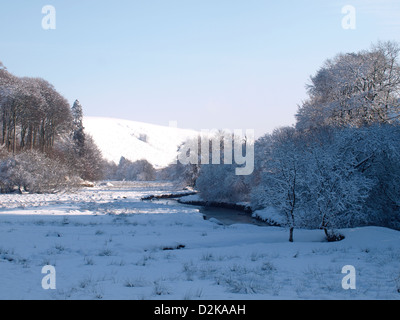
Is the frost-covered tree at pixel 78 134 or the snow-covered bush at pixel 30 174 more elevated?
the frost-covered tree at pixel 78 134

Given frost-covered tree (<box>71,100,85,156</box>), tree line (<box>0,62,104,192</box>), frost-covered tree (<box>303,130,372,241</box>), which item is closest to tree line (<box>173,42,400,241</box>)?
frost-covered tree (<box>303,130,372,241</box>)

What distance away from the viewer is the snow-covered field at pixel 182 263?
21.9ft

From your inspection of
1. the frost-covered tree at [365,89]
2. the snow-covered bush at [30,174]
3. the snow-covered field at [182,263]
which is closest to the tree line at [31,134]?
Answer: the snow-covered bush at [30,174]

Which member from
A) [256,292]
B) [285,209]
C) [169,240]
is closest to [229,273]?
[256,292]

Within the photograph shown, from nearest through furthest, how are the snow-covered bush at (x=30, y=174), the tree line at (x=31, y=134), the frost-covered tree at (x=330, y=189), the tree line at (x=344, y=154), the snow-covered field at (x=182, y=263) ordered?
1. the snow-covered field at (x=182, y=263)
2. the frost-covered tree at (x=330, y=189)
3. the tree line at (x=344, y=154)
4. the snow-covered bush at (x=30, y=174)
5. the tree line at (x=31, y=134)

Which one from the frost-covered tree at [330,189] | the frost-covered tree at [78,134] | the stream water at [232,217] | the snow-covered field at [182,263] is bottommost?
the stream water at [232,217]

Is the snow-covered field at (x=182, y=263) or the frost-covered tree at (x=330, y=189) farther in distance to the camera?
the frost-covered tree at (x=330, y=189)

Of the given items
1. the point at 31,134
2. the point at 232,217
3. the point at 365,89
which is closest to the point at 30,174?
the point at 31,134

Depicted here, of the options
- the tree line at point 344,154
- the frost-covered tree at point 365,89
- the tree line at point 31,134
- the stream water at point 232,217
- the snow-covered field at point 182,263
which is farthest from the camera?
the tree line at point 31,134

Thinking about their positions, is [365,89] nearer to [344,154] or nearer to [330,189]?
[344,154]

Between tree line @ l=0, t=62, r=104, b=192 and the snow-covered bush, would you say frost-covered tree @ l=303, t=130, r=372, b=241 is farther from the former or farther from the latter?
tree line @ l=0, t=62, r=104, b=192

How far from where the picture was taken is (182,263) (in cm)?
1030

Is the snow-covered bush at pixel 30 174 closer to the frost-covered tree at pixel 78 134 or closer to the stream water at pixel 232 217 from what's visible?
the stream water at pixel 232 217

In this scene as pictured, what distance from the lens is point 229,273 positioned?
340 inches
